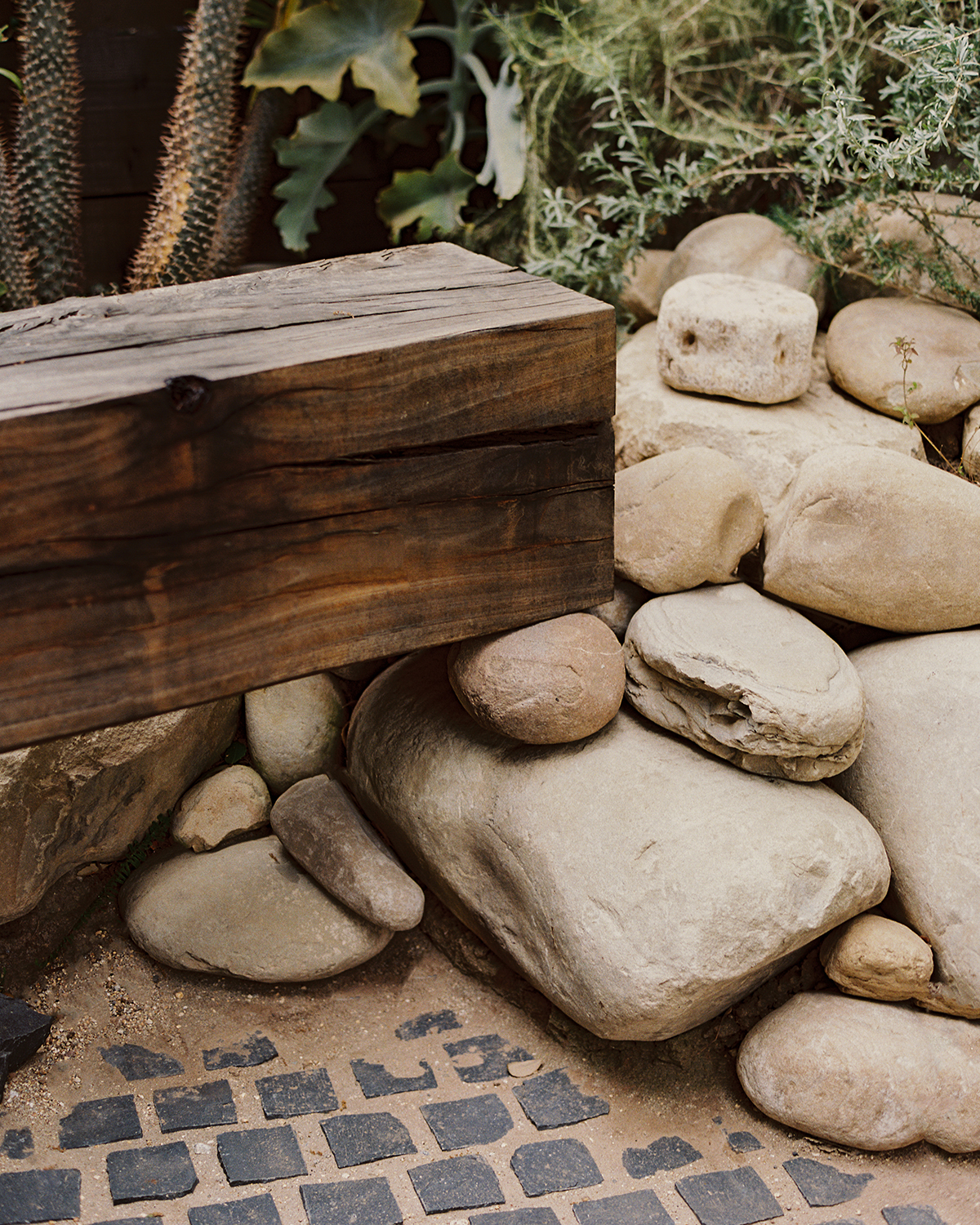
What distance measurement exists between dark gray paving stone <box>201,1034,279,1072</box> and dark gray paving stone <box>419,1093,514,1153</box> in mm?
367

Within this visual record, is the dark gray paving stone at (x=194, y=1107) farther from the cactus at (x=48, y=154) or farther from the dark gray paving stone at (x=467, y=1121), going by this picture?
the cactus at (x=48, y=154)

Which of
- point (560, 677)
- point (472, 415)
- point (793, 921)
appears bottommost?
point (793, 921)

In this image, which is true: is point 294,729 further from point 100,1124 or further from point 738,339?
point 738,339

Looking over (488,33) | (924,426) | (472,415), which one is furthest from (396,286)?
(488,33)

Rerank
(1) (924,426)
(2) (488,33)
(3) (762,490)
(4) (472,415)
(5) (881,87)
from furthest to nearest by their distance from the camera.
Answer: (2) (488,33), (5) (881,87), (1) (924,426), (3) (762,490), (4) (472,415)

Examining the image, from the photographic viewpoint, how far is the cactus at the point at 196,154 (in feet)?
10.1

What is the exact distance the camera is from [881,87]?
11.1ft

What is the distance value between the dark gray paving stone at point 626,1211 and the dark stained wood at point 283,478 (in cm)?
113

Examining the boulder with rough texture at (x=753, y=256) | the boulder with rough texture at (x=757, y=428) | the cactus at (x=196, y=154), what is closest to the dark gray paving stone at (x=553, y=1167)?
the boulder with rough texture at (x=757, y=428)

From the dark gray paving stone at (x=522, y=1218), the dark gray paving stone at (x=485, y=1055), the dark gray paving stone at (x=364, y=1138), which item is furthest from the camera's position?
the dark gray paving stone at (x=485, y=1055)

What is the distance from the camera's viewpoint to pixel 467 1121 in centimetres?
219

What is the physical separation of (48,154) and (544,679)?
2.23 meters

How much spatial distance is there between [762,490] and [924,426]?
0.57 m

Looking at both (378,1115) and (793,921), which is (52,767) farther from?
(793,921)
